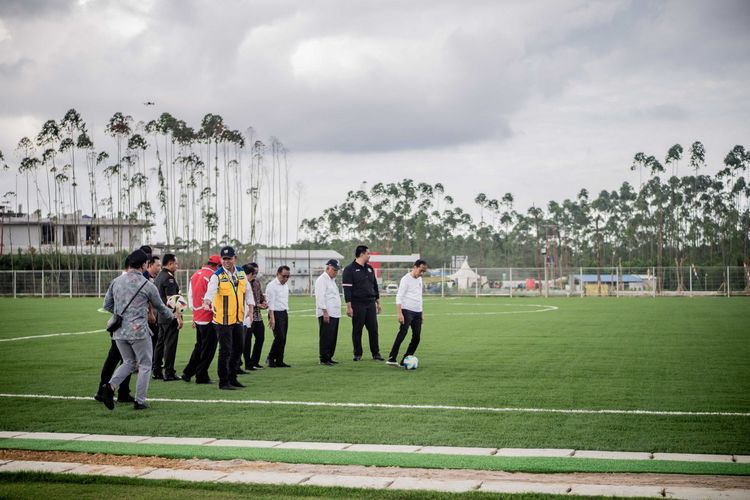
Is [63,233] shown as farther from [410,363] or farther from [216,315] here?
[216,315]

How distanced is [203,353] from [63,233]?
79.2 meters

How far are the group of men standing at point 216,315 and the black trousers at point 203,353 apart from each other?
0.05 feet

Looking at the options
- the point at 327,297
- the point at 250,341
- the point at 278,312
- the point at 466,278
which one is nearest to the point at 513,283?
the point at 466,278

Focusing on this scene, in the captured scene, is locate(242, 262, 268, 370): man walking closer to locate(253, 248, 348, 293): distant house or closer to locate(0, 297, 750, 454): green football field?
locate(0, 297, 750, 454): green football field

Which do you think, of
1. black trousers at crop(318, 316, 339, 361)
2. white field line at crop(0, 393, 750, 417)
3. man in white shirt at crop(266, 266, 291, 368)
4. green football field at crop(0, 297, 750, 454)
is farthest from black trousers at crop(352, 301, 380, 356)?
white field line at crop(0, 393, 750, 417)

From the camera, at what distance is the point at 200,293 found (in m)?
13.4

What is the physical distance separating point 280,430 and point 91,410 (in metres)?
3.04

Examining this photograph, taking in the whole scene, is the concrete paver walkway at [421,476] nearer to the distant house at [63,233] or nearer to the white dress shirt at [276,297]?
the white dress shirt at [276,297]

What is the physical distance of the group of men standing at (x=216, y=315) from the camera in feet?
34.4

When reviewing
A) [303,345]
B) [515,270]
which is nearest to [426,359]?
[303,345]

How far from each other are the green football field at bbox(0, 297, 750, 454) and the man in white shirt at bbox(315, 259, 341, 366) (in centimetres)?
45

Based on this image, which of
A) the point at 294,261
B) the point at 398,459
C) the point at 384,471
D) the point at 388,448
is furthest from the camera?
the point at 294,261

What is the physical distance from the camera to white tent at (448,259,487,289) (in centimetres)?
6334

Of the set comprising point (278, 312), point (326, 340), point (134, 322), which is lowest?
point (326, 340)
